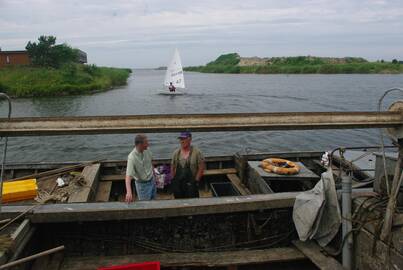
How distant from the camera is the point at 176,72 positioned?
164 ft

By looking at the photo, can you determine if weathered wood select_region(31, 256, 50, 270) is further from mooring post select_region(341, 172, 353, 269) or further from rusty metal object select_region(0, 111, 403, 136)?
mooring post select_region(341, 172, 353, 269)

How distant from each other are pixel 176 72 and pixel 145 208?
46.2 metres

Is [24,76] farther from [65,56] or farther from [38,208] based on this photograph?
[38,208]

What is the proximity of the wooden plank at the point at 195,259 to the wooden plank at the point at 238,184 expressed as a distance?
2660 millimetres

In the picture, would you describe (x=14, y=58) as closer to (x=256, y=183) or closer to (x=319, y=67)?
(x=256, y=183)

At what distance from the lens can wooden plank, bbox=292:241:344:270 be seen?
4.25m

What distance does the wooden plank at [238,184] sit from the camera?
7.50 meters

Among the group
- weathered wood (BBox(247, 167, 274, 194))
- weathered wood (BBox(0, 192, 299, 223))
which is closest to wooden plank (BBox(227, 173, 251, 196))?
weathered wood (BBox(247, 167, 274, 194))

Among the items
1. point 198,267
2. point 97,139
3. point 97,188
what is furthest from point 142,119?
point 97,139

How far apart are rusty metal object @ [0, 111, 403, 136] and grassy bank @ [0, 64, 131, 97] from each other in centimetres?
4913

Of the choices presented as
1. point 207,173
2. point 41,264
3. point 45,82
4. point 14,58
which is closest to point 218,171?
point 207,173

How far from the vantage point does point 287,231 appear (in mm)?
5285

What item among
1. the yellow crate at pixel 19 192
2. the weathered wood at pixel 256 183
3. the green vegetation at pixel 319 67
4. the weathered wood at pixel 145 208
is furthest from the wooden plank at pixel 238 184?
the green vegetation at pixel 319 67

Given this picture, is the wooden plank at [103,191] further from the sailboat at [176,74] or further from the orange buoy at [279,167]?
the sailboat at [176,74]
